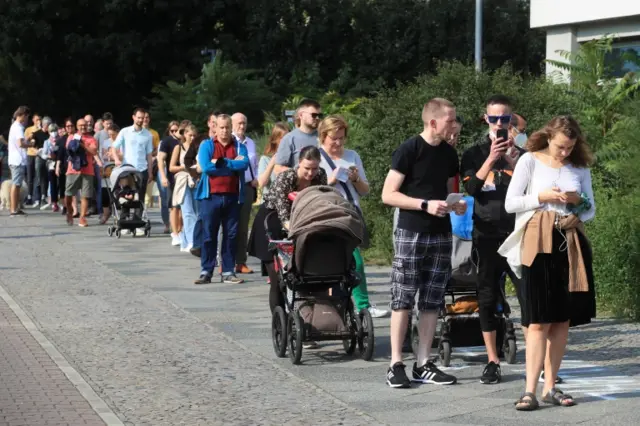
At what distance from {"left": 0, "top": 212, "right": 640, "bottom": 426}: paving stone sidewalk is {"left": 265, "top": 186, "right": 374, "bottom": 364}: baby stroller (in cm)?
20

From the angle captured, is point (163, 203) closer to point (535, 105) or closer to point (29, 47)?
point (535, 105)

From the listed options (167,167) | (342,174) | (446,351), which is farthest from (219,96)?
(446,351)

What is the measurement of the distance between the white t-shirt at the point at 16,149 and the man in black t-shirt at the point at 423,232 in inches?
707

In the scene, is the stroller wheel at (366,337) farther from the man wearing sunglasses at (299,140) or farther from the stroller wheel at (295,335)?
the man wearing sunglasses at (299,140)

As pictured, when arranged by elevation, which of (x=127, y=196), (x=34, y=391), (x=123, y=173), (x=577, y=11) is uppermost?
(x=577, y=11)

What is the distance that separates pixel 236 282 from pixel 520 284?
7.24 m

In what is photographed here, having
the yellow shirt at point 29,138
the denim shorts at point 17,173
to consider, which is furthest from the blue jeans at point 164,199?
the yellow shirt at point 29,138

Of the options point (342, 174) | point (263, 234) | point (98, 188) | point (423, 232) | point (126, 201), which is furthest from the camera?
point (98, 188)

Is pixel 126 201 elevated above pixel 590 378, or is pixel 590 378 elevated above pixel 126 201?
pixel 126 201

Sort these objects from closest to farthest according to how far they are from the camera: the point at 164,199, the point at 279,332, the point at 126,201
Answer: the point at 279,332 < the point at 126,201 < the point at 164,199

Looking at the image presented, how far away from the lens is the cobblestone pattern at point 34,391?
8133mm

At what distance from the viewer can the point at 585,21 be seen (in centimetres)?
2592

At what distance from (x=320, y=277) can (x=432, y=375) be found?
147 centimetres

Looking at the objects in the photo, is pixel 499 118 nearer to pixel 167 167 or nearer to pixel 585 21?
pixel 167 167
